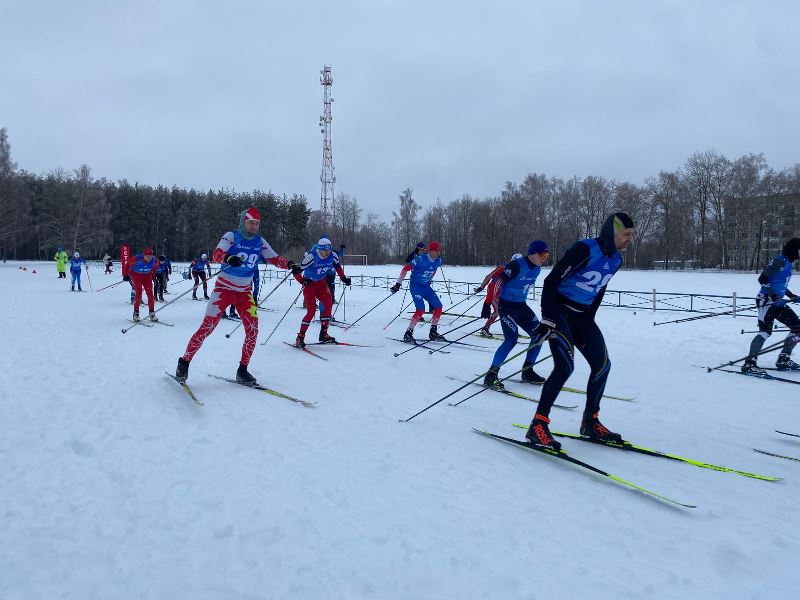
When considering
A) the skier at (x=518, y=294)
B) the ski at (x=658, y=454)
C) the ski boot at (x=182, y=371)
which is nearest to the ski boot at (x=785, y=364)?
the skier at (x=518, y=294)

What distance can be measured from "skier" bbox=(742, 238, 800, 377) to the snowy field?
1.02 meters

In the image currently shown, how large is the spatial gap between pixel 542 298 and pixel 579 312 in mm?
325

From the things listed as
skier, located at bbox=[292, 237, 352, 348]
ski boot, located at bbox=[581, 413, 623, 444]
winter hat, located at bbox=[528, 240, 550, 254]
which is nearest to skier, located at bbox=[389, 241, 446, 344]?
skier, located at bbox=[292, 237, 352, 348]

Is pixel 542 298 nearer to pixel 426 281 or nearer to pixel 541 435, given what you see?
pixel 541 435

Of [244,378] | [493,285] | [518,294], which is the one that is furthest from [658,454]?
[244,378]

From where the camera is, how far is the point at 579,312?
13.8 ft

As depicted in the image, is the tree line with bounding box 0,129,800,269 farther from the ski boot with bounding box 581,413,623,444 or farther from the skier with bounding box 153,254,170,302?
the ski boot with bounding box 581,413,623,444

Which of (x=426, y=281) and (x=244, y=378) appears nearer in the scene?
(x=244, y=378)

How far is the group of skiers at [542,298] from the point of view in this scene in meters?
4.04

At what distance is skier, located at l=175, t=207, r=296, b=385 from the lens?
234 inches

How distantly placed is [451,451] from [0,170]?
64.3m

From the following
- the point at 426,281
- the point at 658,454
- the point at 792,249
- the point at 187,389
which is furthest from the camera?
the point at 426,281

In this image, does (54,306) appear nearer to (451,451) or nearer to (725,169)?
(451,451)

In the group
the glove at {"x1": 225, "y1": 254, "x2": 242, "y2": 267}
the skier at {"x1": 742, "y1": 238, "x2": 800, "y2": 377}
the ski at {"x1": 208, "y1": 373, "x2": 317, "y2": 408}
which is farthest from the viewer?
the skier at {"x1": 742, "y1": 238, "x2": 800, "y2": 377}
